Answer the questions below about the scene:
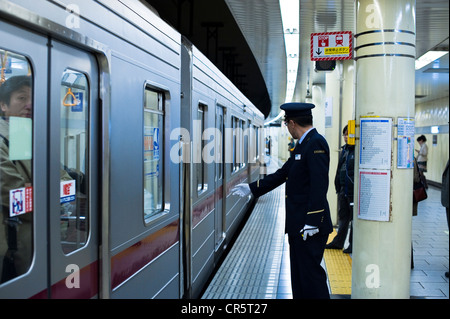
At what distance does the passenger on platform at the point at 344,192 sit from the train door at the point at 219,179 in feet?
5.47

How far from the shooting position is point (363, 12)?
3797 millimetres

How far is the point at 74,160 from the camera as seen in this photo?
91.0 inches

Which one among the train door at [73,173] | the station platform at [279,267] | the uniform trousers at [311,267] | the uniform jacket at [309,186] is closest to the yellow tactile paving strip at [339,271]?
the station platform at [279,267]

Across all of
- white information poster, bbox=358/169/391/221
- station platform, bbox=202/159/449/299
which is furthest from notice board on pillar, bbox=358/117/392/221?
station platform, bbox=202/159/449/299

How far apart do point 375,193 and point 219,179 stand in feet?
9.95

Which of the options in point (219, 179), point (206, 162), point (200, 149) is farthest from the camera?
point (219, 179)

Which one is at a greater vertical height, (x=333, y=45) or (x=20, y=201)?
(x=333, y=45)

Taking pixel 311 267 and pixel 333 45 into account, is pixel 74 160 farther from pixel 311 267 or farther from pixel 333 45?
pixel 333 45

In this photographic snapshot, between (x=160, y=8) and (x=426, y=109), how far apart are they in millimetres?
13015

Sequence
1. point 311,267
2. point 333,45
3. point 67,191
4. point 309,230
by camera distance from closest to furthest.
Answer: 1. point 67,191
2. point 309,230
3. point 311,267
4. point 333,45

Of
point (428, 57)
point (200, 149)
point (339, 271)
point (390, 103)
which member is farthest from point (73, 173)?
point (428, 57)

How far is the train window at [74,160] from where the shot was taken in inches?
86.5
